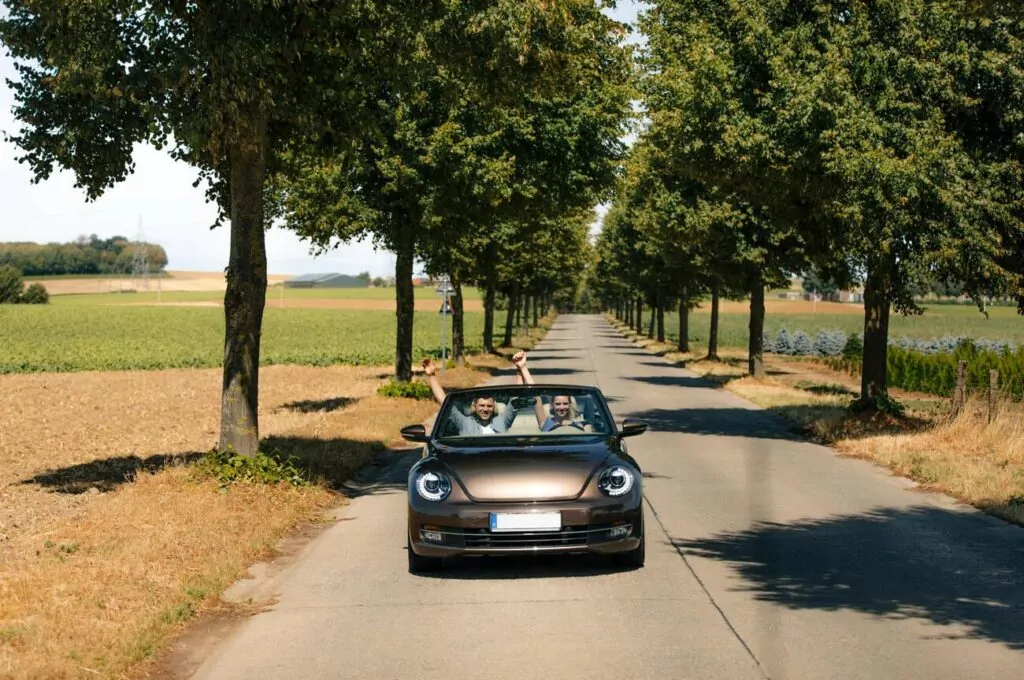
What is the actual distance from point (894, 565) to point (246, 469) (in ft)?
21.5

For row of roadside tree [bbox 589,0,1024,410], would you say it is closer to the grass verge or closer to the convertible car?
the grass verge

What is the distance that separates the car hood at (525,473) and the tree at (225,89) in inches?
176

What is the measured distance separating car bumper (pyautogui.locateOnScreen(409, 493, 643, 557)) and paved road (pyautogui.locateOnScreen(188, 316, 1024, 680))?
255 millimetres

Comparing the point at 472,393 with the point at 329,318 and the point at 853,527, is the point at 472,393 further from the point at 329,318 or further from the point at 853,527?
the point at 329,318

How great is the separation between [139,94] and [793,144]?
10.0 metres

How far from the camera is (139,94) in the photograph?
12273mm

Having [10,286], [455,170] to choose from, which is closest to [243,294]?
[455,170]

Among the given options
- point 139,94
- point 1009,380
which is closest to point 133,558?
point 139,94

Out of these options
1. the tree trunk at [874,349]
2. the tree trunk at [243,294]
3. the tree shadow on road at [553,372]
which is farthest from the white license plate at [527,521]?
the tree shadow on road at [553,372]

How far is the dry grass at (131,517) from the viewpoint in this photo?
6.70 metres

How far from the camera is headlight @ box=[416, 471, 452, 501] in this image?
8617mm

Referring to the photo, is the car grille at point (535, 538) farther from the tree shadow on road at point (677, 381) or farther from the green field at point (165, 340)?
the green field at point (165, 340)

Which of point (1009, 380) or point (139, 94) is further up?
point (139, 94)

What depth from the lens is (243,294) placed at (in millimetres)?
12656
